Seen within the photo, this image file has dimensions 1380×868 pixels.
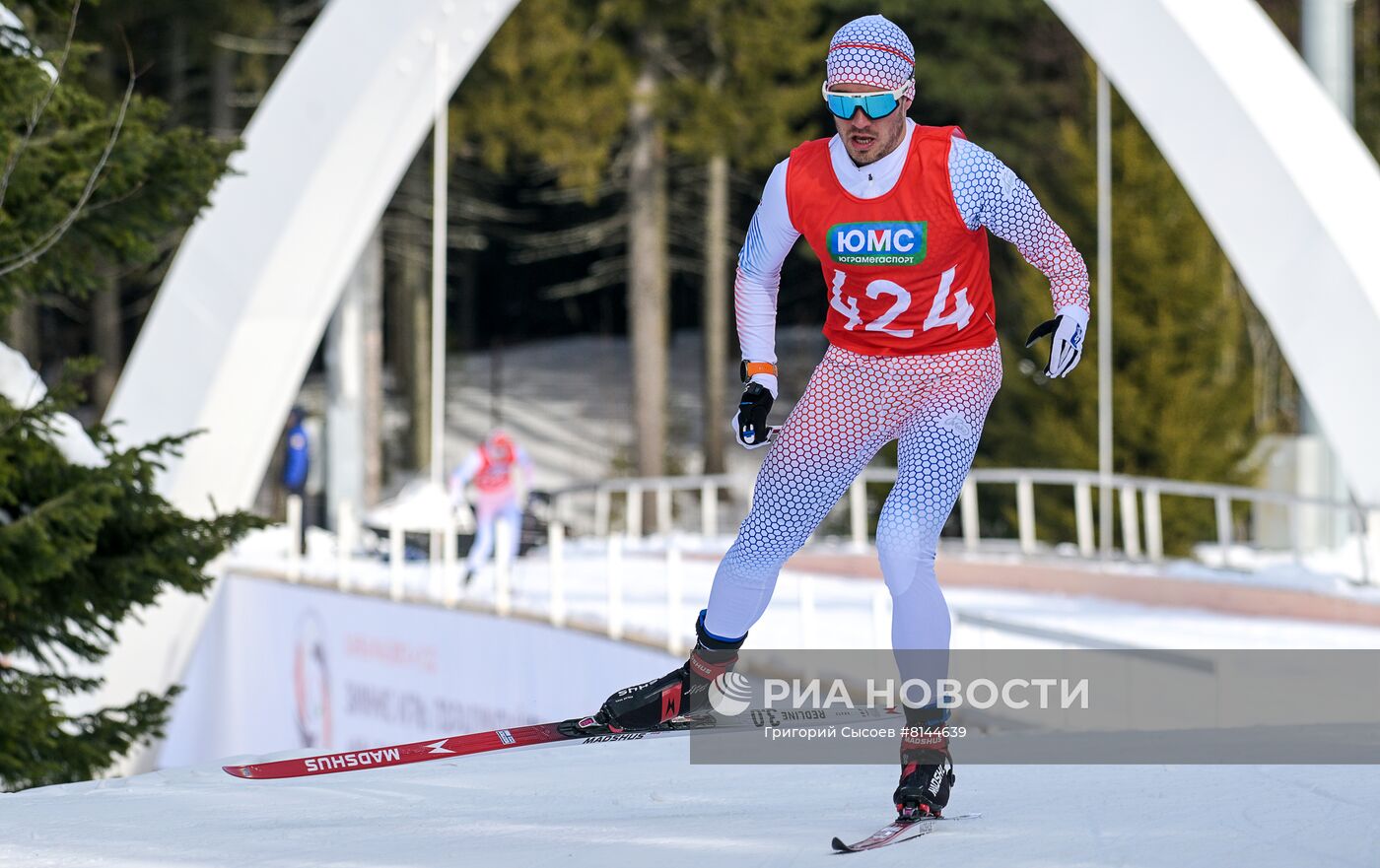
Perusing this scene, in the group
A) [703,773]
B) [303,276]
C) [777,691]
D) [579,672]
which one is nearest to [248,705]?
[303,276]

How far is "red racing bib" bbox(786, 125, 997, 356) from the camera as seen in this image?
544cm

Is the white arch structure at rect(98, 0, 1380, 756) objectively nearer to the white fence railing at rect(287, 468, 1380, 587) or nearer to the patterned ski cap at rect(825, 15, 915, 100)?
the white fence railing at rect(287, 468, 1380, 587)

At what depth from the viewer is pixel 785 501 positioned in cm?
574

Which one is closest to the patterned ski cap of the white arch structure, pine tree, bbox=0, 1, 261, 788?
pine tree, bbox=0, 1, 261, 788

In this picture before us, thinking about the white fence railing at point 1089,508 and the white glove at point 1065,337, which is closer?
the white glove at point 1065,337

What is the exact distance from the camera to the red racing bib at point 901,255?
5.44 meters

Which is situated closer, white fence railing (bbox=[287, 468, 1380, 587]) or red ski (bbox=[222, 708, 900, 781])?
red ski (bbox=[222, 708, 900, 781])

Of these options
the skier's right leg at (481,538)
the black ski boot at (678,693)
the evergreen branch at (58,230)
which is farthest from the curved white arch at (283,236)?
the black ski boot at (678,693)

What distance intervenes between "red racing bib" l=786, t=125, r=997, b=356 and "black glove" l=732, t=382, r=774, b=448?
259 millimetres

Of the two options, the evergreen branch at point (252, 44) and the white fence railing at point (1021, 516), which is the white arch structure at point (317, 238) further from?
the evergreen branch at point (252, 44)

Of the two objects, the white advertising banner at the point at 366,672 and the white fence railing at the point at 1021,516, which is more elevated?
the white fence railing at the point at 1021,516

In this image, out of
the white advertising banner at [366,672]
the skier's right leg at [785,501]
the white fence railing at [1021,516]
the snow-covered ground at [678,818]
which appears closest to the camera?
the snow-covered ground at [678,818]

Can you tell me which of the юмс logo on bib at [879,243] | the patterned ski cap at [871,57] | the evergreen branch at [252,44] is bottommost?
the юмс logo on bib at [879,243]

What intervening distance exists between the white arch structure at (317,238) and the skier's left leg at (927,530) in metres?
9.78
